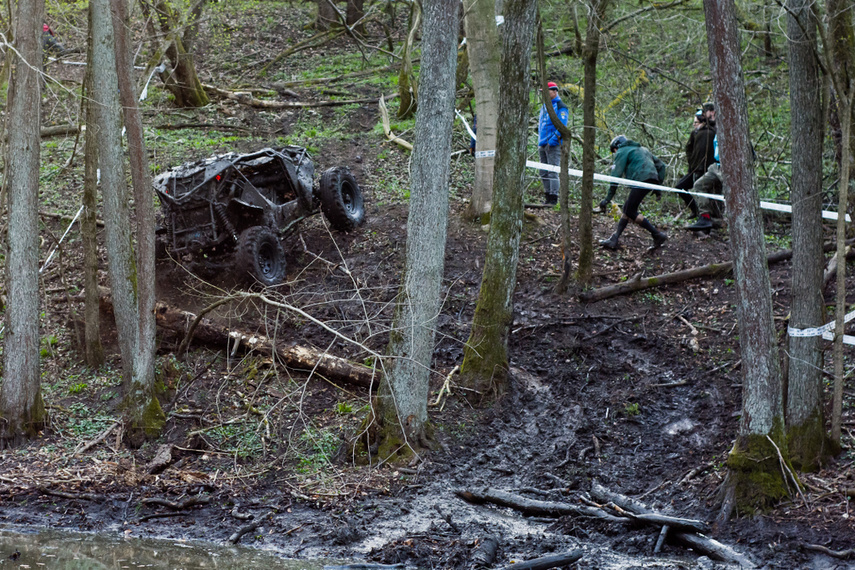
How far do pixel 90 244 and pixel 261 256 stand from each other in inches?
86.9

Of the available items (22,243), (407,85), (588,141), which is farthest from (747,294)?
(407,85)

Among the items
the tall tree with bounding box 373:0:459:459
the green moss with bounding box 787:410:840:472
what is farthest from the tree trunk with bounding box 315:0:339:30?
the green moss with bounding box 787:410:840:472

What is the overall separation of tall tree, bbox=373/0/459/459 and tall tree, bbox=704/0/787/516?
7.70 ft

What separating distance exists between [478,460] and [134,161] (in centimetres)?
463

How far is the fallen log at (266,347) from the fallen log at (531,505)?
1.96 m

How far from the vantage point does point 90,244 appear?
30.5 ft

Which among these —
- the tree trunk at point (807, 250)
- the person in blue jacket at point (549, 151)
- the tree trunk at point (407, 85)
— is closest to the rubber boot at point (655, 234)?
the person in blue jacket at point (549, 151)

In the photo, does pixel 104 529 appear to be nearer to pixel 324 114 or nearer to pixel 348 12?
pixel 324 114

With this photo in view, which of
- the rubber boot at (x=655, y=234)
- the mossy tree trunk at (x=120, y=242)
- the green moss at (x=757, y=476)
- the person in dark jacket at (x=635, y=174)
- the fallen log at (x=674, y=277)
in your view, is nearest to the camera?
the green moss at (x=757, y=476)

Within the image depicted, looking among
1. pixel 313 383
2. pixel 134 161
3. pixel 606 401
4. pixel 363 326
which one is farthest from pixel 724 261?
pixel 134 161

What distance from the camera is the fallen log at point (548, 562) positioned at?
5320mm

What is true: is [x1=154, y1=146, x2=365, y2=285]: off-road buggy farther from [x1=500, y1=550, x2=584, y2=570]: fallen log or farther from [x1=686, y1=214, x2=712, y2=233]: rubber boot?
[x1=686, y1=214, x2=712, y2=233]: rubber boot

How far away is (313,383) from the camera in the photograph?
9.16m

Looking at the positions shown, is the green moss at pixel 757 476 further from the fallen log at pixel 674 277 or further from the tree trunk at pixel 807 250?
the fallen log at pixel 674 277
